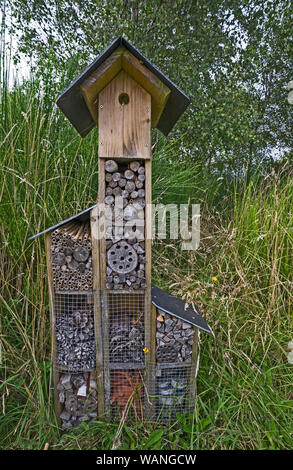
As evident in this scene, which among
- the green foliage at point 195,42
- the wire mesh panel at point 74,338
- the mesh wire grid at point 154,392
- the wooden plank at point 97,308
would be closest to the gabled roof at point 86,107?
the wooden plank at point 97,308

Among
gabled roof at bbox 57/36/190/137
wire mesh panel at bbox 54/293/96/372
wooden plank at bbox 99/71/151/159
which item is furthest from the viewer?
wire mesh panel at bbox 54/293/96/372

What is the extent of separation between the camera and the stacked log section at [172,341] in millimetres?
1566

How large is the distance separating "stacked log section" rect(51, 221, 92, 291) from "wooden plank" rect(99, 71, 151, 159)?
46 cm

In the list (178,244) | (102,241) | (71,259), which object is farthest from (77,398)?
(178,244)

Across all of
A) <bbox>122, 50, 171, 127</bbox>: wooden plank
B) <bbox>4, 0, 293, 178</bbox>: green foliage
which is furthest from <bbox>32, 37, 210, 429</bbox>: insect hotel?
<bbox>4, 0, 293, 178</bbox>: green foliage

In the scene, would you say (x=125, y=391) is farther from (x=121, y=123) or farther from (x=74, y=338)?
(x=121, y=123)

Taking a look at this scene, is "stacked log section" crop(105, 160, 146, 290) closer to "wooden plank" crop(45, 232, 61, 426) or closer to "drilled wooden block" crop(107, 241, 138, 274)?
"drilled wooden block" crop(107, 241, 138, 274)

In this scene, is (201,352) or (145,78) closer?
(145,78)

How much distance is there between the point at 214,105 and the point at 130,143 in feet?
11.2

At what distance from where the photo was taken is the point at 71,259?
151cm

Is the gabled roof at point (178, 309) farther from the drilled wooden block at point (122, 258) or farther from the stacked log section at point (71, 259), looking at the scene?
the stacked log section at point (71, 259)

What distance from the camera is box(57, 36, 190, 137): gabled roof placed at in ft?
4.29

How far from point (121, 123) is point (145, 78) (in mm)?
251

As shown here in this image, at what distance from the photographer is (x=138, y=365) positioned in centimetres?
158
